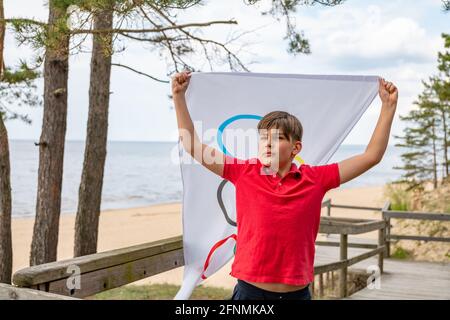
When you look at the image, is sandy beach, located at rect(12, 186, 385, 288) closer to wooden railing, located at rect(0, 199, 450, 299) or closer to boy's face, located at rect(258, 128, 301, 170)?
wooden railing, located at rect(0, 199, 450, 299)

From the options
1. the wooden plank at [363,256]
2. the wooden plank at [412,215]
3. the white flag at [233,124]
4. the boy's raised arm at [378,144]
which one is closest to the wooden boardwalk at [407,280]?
the wooden plank at [363,256]

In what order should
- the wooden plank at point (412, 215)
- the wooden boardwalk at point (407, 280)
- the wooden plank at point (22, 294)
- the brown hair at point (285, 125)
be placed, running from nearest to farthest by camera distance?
the wooden plank at point (22, 294)
the brown hair at point (285, 125)
the wooden boardwalk at point (407, 280)
the wooden plank at point (412, 215)

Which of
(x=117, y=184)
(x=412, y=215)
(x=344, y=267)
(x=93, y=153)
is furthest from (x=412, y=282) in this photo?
(x=117, y=184)

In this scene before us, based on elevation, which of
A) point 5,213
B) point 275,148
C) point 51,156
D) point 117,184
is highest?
point 275,148

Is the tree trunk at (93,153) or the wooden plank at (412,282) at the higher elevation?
the tree trunk at (93,153)

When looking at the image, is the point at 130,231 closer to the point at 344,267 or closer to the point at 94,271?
the point at 344,267

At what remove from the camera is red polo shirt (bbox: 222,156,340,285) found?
2314 millimetres

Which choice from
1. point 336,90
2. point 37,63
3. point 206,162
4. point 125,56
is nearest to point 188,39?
point 125,56

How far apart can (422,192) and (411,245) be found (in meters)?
5.97

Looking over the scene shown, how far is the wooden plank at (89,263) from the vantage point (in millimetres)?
2381

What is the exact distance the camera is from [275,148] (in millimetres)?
2393

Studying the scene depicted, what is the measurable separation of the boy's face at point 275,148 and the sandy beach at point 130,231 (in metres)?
10.7

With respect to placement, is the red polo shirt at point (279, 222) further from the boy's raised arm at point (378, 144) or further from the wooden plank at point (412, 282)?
the wooden plank at point (412, 282)

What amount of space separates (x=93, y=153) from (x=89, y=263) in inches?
206
